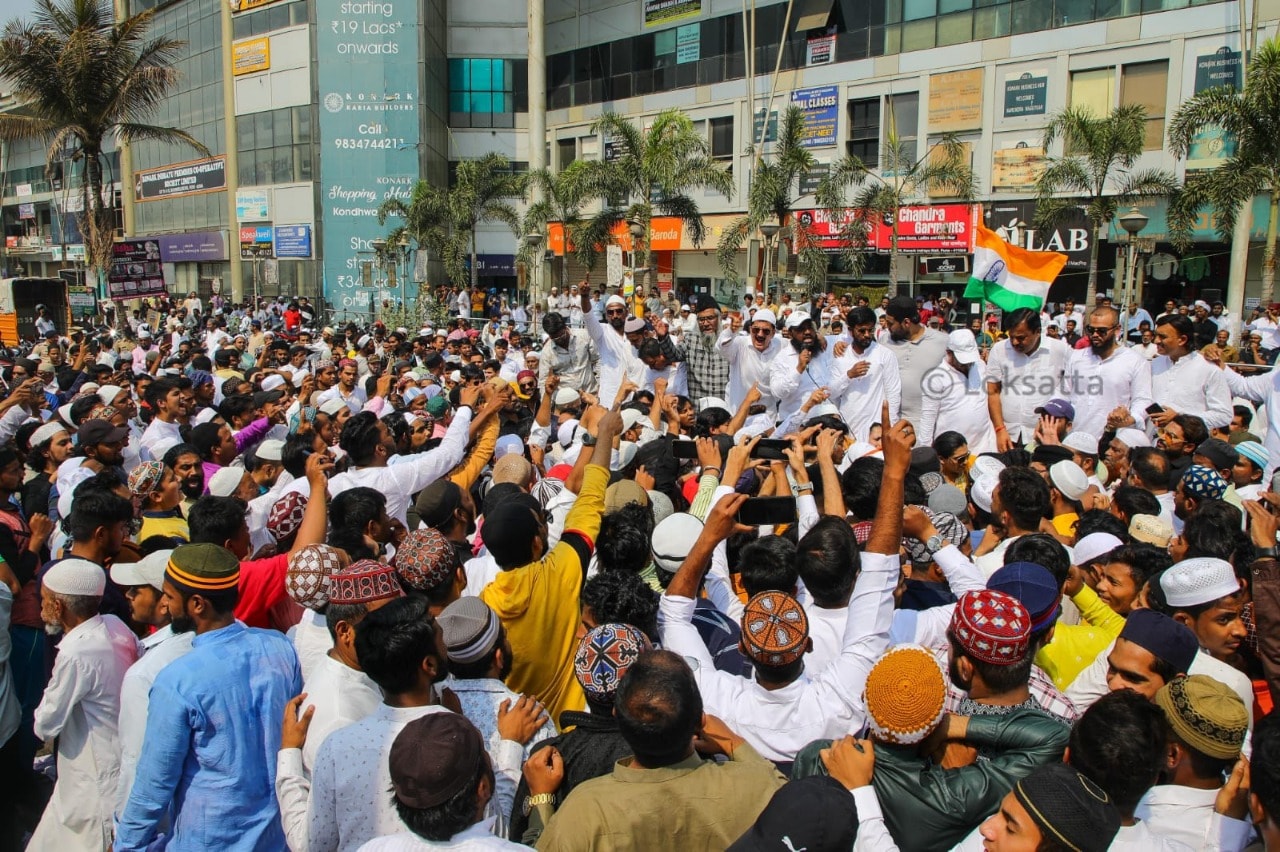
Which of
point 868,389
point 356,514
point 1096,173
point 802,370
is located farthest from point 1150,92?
point 356,514

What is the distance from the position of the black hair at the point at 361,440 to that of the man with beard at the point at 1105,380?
529 centimetres

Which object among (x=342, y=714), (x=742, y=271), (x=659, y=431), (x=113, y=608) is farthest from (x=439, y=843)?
(x=742, y=271)

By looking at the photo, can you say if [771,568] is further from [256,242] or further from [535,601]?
[256,242]

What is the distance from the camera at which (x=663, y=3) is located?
37.9 metres

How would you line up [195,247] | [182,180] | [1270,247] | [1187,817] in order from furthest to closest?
[182,180]
[195,247]
[1270,247]
[1187,817]

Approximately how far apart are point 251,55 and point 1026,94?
31.1 meters

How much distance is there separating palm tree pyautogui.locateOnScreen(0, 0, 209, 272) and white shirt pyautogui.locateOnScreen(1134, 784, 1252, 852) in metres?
22.1

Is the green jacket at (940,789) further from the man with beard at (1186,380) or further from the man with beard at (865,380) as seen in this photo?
the man with beard at (1186,380)

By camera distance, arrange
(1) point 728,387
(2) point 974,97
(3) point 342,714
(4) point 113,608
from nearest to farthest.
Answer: (3) point 342,714, (4) point 113,608, (1) point 728,387, (2) point 974,97

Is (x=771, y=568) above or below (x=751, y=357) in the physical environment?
below

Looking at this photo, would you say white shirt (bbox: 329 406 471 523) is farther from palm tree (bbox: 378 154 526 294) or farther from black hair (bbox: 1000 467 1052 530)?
palm tree (bbox: 378 154 526 294)

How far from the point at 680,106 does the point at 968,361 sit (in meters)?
32.8

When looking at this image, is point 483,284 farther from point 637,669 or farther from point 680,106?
point 637,669

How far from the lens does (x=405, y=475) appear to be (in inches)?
199
